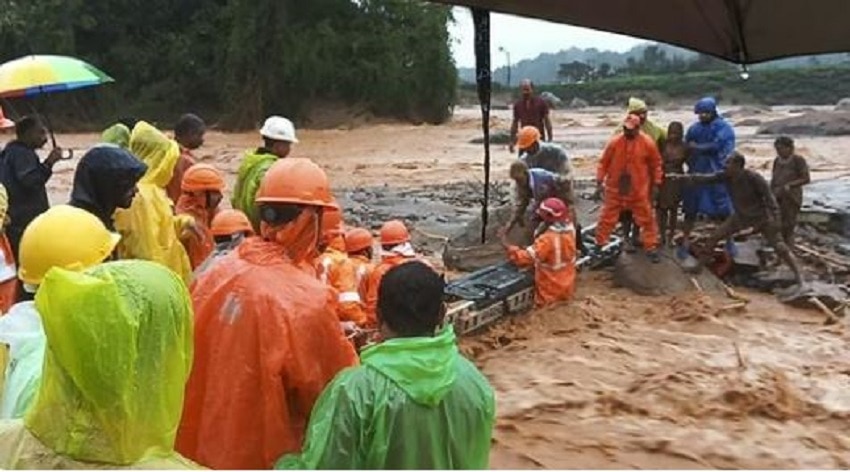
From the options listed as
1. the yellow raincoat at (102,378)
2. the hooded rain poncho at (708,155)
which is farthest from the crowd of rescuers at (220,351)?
the hooded rain poncho at (708,155)

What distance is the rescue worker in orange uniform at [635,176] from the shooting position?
31.9ft

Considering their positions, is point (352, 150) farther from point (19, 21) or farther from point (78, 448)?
point (78, 448)

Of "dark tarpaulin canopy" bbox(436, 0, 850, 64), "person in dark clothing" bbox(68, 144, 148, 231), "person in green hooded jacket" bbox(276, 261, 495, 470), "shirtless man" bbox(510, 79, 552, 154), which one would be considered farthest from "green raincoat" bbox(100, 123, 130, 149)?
"shirtless man" bbox(510, 79, 552, 154)

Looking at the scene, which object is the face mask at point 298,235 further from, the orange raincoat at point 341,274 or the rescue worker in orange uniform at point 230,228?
the rescue worker in orange uniform at point 230,228

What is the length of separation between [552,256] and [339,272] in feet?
11.0

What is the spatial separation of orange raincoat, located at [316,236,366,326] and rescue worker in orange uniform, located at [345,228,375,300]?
36mm

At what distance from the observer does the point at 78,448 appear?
193 centimetres

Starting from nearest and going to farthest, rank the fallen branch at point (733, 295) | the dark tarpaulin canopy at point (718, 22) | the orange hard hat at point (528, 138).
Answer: the dark tarpaulin canopy at point (718, 22) → the fallen branch at point (733, 295) → the orange hard hat at point (528, 138)

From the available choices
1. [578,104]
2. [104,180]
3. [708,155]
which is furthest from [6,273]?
[578,104]

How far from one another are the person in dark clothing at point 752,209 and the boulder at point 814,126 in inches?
686

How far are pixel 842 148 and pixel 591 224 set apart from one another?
13288 mm

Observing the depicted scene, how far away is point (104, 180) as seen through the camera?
418cm

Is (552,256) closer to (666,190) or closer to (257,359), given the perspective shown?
(666,190)

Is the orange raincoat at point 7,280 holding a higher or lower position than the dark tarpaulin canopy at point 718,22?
lower
